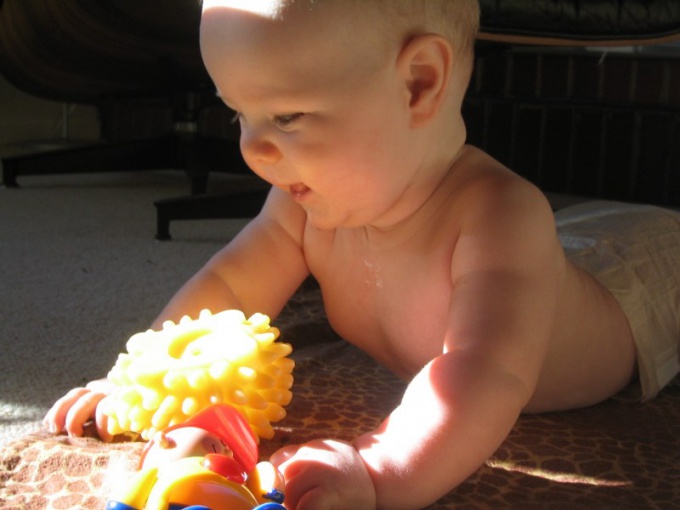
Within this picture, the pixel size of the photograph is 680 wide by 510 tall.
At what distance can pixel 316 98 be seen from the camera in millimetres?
727

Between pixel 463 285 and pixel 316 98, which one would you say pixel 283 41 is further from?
pixel 463 285

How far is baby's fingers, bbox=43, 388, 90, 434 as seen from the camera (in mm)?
795

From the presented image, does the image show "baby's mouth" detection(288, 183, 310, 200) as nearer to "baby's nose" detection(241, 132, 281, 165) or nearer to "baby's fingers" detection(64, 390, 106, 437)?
"baby's nose" detection(241, 132, 281, 165)

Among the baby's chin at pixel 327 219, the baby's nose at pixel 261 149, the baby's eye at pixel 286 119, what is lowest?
the baby's chin at pixel 327 219

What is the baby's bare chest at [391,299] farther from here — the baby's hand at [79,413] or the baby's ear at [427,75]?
the baby's hand at [79,413]

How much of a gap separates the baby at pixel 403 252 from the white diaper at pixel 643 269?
22 mm

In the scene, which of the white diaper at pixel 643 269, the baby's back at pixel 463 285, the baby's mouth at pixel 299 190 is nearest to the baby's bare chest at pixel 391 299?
the baby's back at pixel 463 285

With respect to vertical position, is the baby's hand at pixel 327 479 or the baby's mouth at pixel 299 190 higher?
the baby's mouth at pixel 299 190

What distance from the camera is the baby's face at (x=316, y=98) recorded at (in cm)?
71

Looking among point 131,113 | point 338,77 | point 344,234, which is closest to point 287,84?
point 338,77

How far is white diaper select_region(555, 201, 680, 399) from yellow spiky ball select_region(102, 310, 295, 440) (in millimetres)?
437

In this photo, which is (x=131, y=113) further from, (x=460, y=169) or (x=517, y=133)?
(x=460, y=169)

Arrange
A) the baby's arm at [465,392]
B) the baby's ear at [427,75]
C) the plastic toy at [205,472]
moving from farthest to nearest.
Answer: the baby's ear at [427,75], the baby's arm at [465,392], the plastic toy at [205,472]

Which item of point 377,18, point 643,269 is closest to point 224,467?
point 377,18
